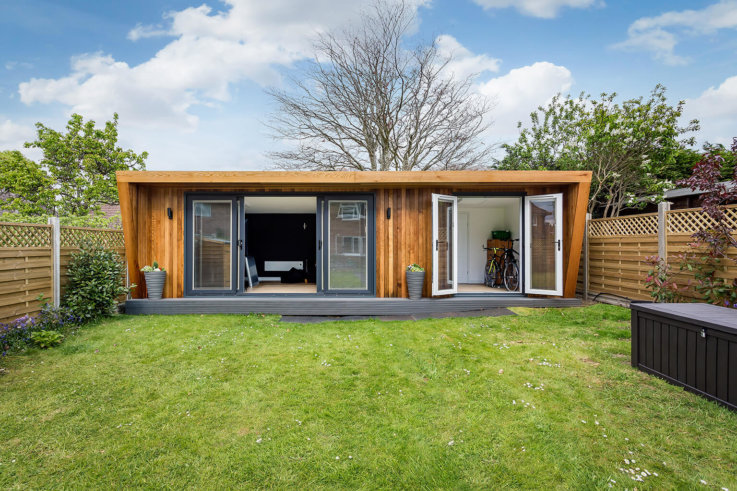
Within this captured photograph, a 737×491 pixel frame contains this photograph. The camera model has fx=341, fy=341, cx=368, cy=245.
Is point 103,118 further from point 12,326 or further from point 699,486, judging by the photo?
point 699,486

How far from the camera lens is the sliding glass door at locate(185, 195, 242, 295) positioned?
19.1 feet

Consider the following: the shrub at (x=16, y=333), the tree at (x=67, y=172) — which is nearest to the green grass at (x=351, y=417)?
the shrub at (x=16, y=333)

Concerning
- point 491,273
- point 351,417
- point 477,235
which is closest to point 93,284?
point 351,417

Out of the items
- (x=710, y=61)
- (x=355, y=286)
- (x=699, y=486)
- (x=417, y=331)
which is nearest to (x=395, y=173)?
(x=355, y=286)

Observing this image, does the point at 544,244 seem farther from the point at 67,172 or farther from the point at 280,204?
the point at 67,172

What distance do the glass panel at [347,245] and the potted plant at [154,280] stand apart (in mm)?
2776

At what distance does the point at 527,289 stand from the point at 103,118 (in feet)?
57.0

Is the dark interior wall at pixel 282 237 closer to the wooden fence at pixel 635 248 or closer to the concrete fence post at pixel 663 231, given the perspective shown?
the wooden fence at pixel 635 248

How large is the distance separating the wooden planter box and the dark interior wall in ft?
22.1

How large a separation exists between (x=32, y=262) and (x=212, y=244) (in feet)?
7.25

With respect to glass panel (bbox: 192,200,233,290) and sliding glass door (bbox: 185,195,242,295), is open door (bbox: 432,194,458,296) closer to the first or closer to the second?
sliding glass door (bbox: 185,195,242,295)

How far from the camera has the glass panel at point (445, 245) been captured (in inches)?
223

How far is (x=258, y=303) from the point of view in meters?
5.56

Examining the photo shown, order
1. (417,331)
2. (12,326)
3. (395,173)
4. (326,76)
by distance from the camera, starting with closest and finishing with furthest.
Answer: (12,326)
(417,331)
(395,173)
(326,76)
